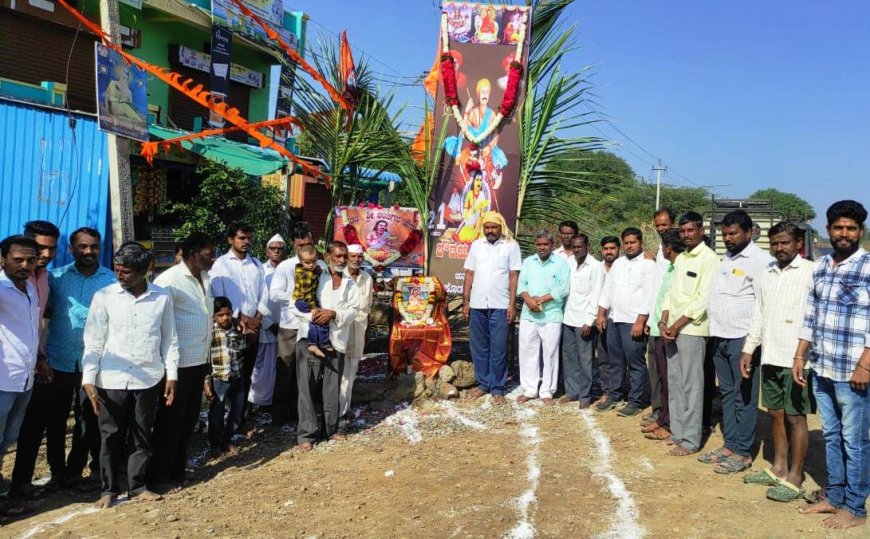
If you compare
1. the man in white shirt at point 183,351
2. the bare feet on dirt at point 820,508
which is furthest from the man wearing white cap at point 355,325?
the bare feet on dirt at point 820,508

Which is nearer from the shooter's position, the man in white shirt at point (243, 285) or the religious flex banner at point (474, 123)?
the man in white shirt at point (243, 285)

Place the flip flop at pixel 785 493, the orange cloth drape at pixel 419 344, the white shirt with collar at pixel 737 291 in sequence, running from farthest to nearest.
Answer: the orange cloth drape at pixel 419 344
the white shirt with collar at pixel 737 291
the flip flop at pixel 785 493

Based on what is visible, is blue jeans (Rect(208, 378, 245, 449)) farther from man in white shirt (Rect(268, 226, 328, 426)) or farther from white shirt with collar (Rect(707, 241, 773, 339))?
white shirt with collar (Rect(707, 241, 773, 339))

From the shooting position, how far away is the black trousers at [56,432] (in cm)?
417

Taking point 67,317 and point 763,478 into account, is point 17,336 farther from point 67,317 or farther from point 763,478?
point 763,478

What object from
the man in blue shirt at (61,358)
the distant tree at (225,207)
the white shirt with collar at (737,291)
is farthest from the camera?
the distant tree at (225,207)

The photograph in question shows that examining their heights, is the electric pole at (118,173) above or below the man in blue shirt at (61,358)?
above

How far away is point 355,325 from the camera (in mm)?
5543

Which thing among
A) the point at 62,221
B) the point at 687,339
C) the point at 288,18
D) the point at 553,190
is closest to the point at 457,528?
the point at 687,339

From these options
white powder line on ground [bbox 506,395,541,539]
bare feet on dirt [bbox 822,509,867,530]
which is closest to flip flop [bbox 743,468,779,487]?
bare feet on dirt [bbox 822,509,867,530]

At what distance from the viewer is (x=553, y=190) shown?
307 inches

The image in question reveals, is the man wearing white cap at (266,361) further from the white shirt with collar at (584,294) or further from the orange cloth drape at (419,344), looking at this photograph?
the white shirt with collar at (584,294)

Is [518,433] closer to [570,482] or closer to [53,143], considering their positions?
[570,482]

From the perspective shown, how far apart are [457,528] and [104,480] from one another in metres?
Result: 2.24
